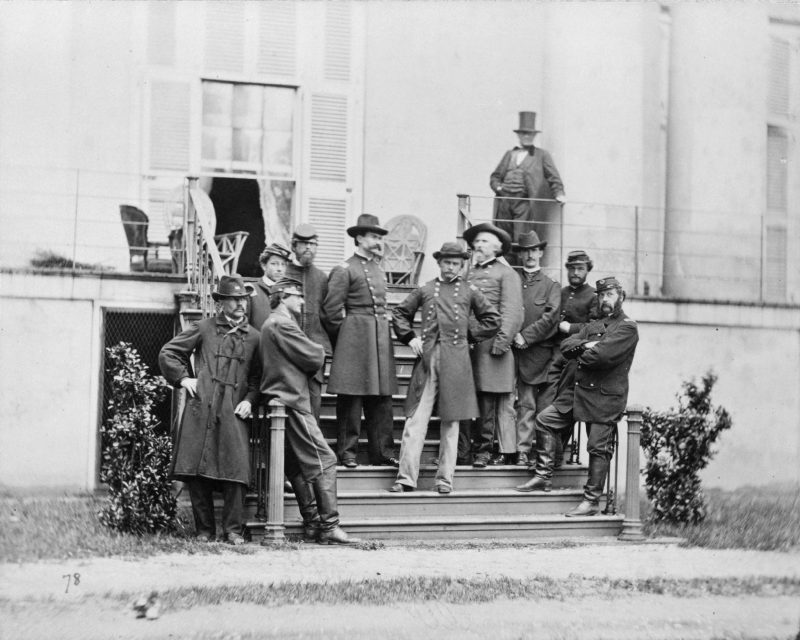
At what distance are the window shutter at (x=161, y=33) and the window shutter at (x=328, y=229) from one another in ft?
7.58

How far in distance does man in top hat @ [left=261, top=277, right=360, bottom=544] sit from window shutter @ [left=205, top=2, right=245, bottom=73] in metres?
5.39

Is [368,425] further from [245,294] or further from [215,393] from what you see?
[245,294]

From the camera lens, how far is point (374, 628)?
744 centimetres

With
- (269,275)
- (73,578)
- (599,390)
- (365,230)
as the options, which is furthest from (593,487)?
(73,578)

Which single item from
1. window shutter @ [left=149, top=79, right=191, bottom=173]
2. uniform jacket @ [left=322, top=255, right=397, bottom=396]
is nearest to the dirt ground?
uniform jacket @ [left=322, top=255, right=397, bottom=396]

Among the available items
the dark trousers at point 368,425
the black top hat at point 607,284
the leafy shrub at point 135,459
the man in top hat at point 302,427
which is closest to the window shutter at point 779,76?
the black top hat at point 607,284

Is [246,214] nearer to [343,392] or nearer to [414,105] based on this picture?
[414,105]

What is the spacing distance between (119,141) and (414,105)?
3.48 m

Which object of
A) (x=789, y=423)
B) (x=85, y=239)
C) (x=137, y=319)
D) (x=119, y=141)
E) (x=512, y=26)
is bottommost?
(x=789, y=423)

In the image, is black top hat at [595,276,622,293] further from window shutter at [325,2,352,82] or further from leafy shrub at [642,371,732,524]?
window shutter at [325,2,352,82]

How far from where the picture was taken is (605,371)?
10289mm

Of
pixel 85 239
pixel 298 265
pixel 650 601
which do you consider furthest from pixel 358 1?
pixel 650 601

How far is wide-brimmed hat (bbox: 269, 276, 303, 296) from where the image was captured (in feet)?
32.3

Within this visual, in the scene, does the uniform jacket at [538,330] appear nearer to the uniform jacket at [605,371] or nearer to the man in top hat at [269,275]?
the uniform jacket at [605,371]
